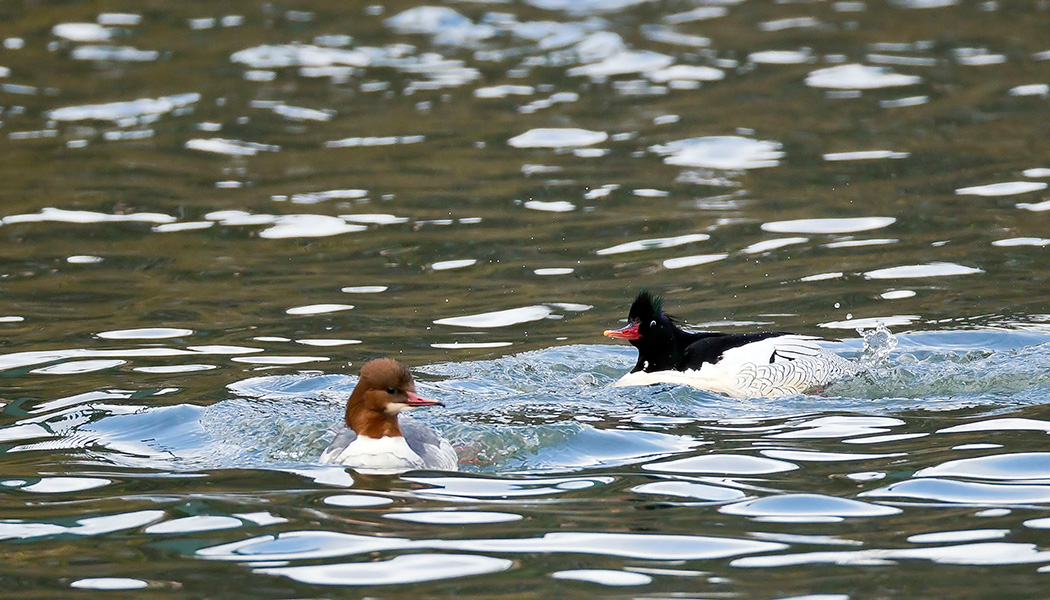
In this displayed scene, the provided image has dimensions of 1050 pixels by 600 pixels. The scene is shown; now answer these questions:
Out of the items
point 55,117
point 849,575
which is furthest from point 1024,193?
point 55,117

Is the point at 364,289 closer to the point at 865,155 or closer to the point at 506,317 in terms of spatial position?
the point at 506,317

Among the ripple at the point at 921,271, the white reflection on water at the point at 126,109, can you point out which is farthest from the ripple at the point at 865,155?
the white reflection on water at the point at 126,109

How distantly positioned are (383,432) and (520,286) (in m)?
4.52

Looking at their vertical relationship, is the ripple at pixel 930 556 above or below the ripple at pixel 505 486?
above

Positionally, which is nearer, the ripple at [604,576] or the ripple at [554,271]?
the ripple at [604,576]

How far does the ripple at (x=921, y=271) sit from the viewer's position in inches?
490

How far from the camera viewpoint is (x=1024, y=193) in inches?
571

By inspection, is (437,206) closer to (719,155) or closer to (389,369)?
(719,155)

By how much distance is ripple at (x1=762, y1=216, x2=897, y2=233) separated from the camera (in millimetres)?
13859

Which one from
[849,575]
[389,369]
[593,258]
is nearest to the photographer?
[849,575]

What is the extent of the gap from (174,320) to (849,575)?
6.96m

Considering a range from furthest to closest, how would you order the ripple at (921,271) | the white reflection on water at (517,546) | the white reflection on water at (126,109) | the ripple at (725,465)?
1. the white reflection on water at (126,109)
2. the ripple at (921,271)
3. the ripple at (725,465)
4. the white reflection on water at (517,546)

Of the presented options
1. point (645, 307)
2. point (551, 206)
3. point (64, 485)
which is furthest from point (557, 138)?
point (64, 485)

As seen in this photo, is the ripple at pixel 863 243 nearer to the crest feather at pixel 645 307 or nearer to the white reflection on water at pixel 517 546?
the crest feather at pixel 645 307
